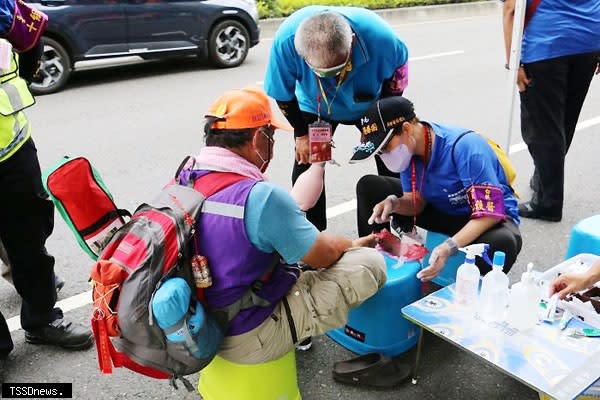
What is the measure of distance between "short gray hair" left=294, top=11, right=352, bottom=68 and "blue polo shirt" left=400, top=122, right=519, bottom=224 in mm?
552

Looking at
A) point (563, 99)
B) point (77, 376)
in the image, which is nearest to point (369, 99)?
point (563, 99)

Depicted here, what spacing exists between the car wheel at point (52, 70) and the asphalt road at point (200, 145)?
0.18 m

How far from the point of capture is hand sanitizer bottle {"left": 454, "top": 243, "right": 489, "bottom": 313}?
230 centimetres

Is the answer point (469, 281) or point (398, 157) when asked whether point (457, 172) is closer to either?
point (398, 157)

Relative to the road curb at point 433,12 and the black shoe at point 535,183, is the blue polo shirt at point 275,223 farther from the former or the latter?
the road curb at point 433,12

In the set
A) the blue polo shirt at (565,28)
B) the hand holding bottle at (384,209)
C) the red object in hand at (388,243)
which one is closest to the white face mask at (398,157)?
the hand holding bottle at (384,209)

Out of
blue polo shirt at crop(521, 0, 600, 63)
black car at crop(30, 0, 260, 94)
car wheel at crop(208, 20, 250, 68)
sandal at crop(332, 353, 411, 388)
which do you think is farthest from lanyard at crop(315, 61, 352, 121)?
car wheel at crop(208, 20, 250, 68)

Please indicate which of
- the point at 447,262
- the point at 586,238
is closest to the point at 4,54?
the point at 447,262

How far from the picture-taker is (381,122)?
2465 mm

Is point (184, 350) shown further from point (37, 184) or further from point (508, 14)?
point (508, 14)

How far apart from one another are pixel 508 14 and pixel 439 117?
2.40m

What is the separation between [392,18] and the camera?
12344mm

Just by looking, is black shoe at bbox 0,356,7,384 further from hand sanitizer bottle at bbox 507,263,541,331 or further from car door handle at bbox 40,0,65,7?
car door handle at bbox 40,0,65,7

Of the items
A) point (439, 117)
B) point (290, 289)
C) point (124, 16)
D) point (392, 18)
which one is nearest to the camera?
point (290, 289)
